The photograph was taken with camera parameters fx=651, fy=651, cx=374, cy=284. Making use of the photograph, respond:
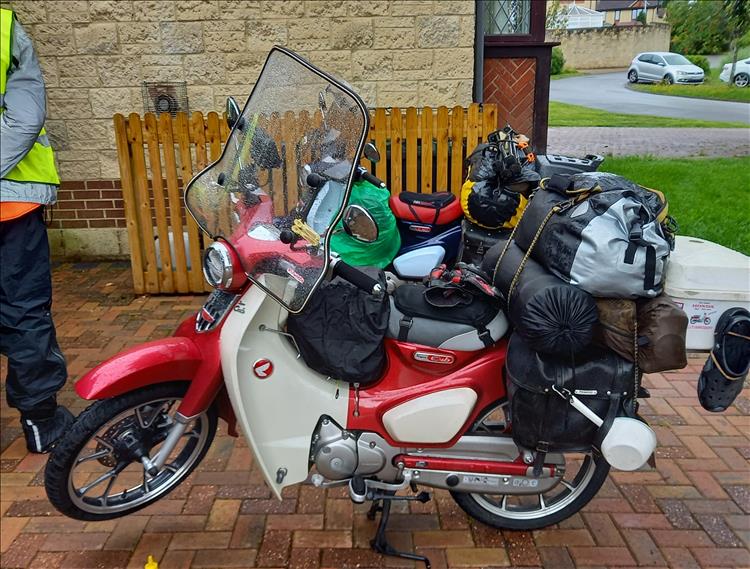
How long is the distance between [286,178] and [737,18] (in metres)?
4.92

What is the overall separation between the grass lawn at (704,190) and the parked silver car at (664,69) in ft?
4.65

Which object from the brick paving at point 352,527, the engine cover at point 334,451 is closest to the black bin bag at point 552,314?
the engine cover at point 334,451

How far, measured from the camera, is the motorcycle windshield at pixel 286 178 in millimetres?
2035

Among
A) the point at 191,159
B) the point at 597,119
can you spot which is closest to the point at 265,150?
the point at 191,159

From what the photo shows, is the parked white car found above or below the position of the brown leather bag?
above

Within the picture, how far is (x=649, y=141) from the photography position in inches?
445

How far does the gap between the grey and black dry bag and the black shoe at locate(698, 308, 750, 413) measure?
26 cm

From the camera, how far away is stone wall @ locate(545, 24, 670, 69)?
6458mm

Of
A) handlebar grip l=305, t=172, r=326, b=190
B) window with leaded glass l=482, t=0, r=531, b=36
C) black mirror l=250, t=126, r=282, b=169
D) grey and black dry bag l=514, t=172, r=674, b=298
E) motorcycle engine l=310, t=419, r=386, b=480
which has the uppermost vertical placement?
window with leaded glass l=482, t=0, r=531, b=36

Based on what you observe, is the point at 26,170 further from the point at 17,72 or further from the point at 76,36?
the point at 76,36

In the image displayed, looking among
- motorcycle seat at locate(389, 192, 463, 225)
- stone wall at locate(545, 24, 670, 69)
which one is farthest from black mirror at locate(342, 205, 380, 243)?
stone wall at locate(545, 24, 670, 69)

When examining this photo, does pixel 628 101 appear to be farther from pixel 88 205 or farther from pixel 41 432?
pixel 41 432

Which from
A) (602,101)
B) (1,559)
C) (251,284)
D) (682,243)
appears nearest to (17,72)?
(251,284)

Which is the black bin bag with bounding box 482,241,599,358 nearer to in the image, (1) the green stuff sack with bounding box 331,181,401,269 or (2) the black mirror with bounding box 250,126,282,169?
(2) the black mirror with bounding box 250,126,282,169
